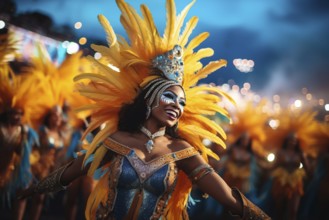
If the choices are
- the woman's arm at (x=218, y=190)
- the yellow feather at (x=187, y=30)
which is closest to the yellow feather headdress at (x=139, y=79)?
the yellow feather at (x=187, y=30)

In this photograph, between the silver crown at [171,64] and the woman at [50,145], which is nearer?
the silver crown at [171,64]

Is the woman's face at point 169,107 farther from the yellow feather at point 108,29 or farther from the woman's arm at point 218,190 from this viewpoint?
the yellow feather at point 108,29

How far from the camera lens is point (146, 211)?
301 cm

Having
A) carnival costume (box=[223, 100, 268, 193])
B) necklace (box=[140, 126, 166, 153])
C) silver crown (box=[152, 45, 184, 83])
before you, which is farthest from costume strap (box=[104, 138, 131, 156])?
carnival costume (box=[223, 100, 268, 193])

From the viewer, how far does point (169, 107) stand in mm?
3199

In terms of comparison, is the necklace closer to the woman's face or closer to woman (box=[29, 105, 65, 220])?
the woman's face

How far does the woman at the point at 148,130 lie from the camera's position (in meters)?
3.02

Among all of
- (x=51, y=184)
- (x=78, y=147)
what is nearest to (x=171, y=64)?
(x=51, y=184)

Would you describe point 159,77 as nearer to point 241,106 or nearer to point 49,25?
point 241,106

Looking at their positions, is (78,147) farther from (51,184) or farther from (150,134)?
(150,134)

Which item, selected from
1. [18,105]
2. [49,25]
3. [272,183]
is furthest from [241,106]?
[49,25]

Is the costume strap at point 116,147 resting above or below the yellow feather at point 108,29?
below

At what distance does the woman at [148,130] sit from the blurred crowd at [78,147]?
2093mm

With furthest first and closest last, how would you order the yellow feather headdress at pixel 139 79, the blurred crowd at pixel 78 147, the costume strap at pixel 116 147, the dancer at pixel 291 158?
the dancer at pixel 291 158 < the blurred crowd at pixel 78 147 < the yellow feather headdress at pixel 139 79 < the costume strap at pixel 116 147
